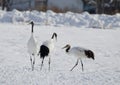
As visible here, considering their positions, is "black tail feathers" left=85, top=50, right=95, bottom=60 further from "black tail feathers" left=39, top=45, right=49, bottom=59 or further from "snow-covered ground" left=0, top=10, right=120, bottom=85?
"black tail feathers" left=39, top=45, right=49, bottom=59

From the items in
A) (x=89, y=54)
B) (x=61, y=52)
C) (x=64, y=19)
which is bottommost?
(x=61, y=52)

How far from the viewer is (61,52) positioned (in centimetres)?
1872

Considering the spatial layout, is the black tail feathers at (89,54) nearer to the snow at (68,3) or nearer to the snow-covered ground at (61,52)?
the snow-covered ground at (61,52)

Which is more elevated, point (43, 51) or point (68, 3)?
point (43, 51)

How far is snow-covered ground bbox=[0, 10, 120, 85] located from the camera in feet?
41.5

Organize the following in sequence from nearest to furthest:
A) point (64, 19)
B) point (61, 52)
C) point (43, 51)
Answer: point (43, 51) → point (61, 52) → point (64, 19)

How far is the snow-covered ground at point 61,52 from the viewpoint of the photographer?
1264cm

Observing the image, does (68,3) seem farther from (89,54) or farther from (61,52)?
(89,54)

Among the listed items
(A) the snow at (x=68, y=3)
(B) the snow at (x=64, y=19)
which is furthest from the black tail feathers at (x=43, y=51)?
(A) the snow at (x=68, y=3)

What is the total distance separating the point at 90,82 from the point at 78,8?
4127cm

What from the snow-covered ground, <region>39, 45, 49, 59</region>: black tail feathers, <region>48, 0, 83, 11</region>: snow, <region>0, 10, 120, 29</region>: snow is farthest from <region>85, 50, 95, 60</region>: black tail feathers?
<region>48, 0, 83, 11</region>: snow

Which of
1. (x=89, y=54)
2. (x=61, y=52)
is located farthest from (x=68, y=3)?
(x=89, y=54)

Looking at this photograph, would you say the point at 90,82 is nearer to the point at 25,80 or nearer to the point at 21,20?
the point at 25,80

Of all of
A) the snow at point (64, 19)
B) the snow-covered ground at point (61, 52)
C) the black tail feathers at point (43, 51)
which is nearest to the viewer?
the snow-covered ground at point (61, 52)
